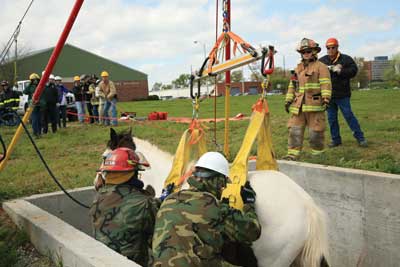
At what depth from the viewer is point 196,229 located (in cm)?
294

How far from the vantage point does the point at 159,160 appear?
480cm

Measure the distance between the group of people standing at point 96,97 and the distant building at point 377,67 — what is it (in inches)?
2918

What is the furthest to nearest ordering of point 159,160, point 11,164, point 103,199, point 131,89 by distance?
point 131,89, point 11,164, point 159,160, point 103,199

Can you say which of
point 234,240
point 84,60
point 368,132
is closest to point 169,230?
point 234,240

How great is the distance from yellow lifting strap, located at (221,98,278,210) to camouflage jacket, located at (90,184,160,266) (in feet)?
2.02

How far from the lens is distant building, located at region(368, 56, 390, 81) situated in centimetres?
8150

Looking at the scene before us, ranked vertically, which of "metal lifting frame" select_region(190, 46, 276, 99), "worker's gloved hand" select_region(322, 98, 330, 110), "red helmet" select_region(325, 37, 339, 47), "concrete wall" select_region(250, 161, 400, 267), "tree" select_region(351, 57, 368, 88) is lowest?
"concrete wall" select_region(250, 161, 400, 267)

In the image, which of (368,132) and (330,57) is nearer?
(330,57)

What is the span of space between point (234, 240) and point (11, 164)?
6.35m

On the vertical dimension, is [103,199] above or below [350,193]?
above

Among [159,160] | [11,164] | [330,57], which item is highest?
[330,57]

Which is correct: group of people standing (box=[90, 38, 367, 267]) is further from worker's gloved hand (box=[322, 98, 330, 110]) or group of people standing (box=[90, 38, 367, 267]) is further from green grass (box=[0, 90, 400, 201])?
worker's gloved hand (box=[322, 98, 330, 110])

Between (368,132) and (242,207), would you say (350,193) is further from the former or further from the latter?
(368,132)

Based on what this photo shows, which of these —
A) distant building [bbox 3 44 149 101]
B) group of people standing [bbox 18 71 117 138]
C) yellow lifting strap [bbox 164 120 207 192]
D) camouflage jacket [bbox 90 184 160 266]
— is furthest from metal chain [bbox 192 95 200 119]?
distant building [bbox 3 44 149 101]
